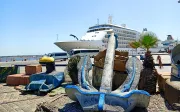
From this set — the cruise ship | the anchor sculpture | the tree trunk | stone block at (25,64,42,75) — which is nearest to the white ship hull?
the cruise ship

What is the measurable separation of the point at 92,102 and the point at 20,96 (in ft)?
19.0

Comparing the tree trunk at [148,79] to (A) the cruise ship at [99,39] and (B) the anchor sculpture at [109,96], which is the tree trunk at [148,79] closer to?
(B) the anchor sculpture at [109,96]

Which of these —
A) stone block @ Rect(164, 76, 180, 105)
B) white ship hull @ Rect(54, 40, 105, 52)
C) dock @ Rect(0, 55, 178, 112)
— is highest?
white ship hull @ Rect(54, 40, 105, 52)

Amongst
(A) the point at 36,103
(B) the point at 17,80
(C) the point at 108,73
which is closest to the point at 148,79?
(C) the point at 108,73

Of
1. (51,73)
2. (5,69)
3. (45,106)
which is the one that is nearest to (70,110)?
(45,106)

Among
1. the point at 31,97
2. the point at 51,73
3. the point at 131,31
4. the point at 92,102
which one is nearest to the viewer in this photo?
the point at 92,102

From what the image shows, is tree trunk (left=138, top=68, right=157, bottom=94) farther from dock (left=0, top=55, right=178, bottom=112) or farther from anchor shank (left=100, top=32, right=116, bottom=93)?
anchor shank (left=100, top=32, right=116, bottom=93)

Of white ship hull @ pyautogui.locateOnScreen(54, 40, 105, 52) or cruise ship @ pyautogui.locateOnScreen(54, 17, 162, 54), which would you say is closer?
white ship hull @ pyautogui.locateOnScreen(54, 40, 105, 52)

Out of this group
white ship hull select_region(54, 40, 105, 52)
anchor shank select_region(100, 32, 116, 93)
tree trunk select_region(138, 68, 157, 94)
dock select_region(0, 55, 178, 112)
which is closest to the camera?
anchor shank select_region(100, 32, 116, 93)

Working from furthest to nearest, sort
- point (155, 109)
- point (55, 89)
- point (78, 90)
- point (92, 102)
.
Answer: point (55, 89)
point (155, 109)
point (78, 90)
point (92, 102)

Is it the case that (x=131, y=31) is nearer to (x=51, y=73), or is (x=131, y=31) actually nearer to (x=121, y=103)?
(x=51, y=73)

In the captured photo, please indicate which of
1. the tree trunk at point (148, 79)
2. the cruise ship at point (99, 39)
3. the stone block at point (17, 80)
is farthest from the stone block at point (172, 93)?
the cruise ship at point (99, 39)

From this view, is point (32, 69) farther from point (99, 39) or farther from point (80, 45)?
point (99, 39)

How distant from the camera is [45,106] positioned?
25.8 ft
